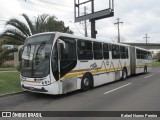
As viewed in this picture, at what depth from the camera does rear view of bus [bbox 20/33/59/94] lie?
9.30m

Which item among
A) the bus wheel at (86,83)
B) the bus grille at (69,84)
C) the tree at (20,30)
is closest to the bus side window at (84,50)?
the bus wheel at (86,83)

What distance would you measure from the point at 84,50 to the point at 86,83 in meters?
1.80

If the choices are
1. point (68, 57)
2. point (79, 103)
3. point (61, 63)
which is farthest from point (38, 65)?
point (79, 103)

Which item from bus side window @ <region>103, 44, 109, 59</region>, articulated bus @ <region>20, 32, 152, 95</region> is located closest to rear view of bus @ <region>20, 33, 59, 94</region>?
articulated bus @ <region>20, 32, 152, 95</region>

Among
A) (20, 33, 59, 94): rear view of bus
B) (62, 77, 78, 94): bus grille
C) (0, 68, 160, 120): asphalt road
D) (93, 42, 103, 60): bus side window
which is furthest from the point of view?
(93, 42, 103, 60): bus side window

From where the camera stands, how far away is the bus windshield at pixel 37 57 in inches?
372

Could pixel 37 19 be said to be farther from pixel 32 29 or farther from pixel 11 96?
pixel 11 96

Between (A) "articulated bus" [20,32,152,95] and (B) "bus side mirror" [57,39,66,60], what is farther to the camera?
(B) "bus side mirror" [57,39,66,60]

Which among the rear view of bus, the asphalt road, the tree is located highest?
the tree

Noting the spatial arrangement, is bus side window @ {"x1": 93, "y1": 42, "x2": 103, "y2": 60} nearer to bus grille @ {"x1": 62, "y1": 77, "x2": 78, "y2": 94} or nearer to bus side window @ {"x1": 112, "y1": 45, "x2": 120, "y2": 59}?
bus side window @ {"x1": 112, "y1": 45, "x2": 120, "y2": 59}

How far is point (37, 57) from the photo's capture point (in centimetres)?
970

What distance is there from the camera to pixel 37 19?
73.6ft

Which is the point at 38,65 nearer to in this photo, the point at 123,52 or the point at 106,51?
the point at 106,51

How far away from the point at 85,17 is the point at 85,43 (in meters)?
12.2
